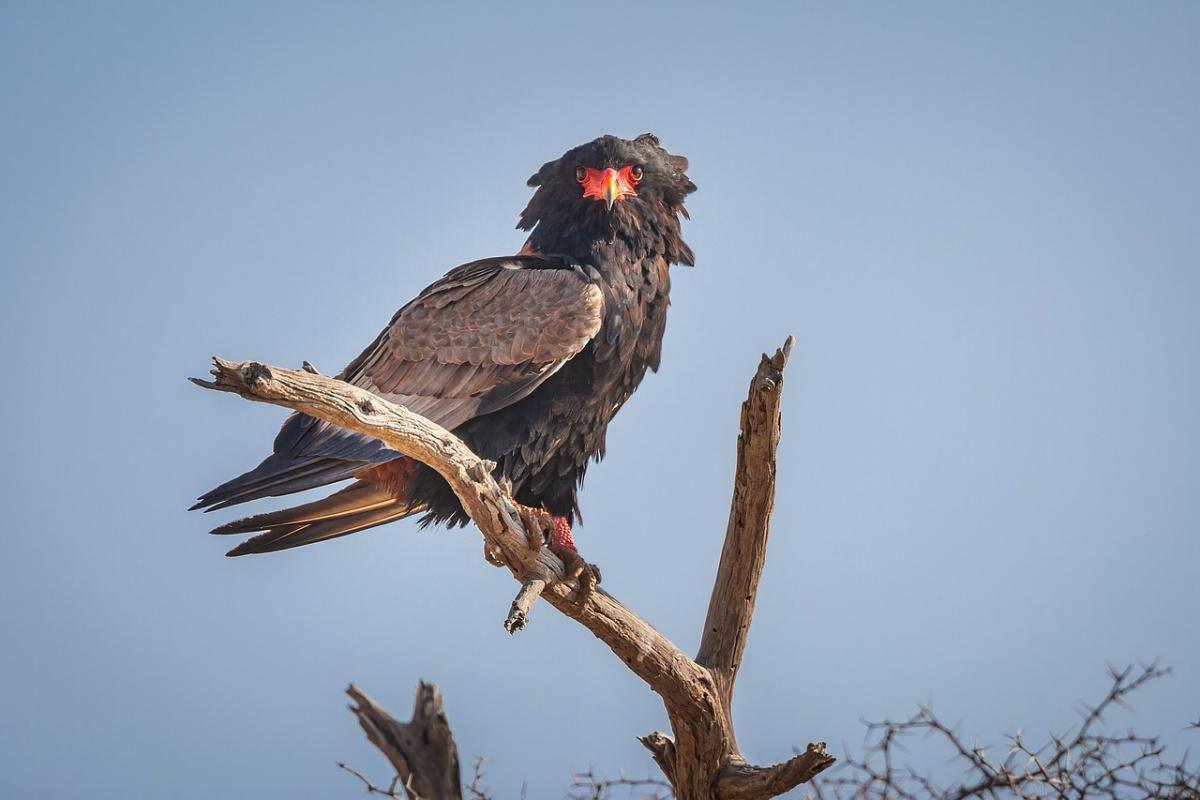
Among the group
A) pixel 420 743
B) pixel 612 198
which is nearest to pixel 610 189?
pixel 612 198

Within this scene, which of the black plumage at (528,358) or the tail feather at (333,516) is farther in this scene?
the tail feather at (333,516)

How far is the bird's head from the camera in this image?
5.52 metres

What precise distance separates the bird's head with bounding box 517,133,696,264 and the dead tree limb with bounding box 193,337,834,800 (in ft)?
5.47

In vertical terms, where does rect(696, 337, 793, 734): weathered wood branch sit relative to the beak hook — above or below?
below

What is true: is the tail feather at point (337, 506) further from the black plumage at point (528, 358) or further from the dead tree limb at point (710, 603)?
the dead tree limb at point (710, 603)

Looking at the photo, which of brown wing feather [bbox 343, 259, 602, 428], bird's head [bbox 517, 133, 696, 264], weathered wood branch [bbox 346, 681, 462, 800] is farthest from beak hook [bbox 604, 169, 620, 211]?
weathered wood branch [bbox 346, 681, 462, 800]

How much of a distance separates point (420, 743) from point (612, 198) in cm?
302

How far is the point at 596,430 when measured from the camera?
5.43 meters

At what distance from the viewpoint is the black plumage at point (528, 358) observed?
5.13 meters

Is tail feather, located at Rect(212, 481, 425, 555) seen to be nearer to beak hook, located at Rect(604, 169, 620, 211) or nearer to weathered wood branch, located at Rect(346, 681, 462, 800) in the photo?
beak hook, located at Rect(604, 169, 620, 211)

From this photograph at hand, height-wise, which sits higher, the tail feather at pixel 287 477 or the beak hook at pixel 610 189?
the beak hook at pixel 610 189

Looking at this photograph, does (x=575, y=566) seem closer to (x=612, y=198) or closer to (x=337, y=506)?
(x=337, y=506)

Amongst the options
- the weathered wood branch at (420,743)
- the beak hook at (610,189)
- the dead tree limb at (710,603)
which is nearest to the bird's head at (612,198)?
the beak hook at (610,189)

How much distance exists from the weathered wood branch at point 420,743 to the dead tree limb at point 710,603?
2.38 feet
